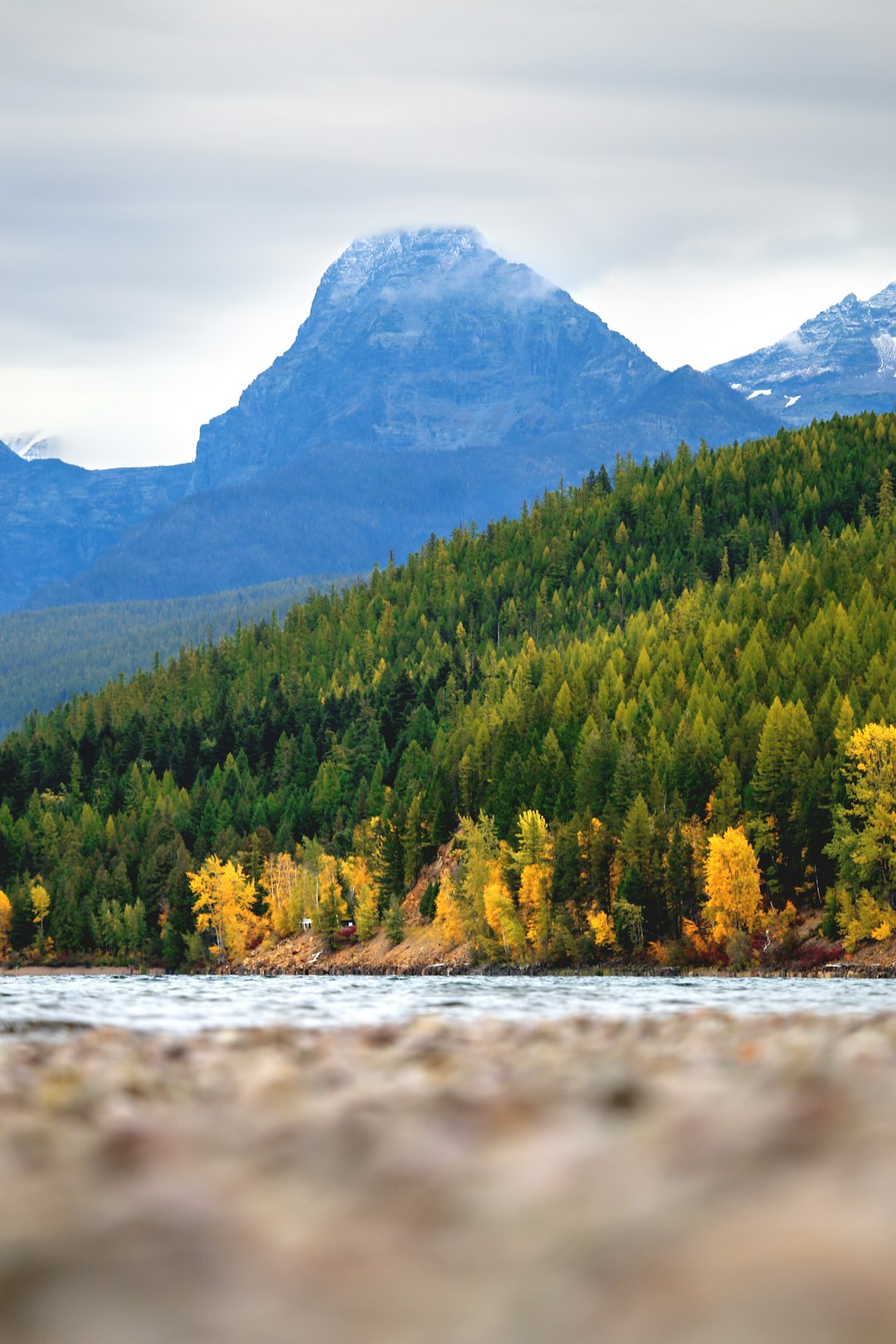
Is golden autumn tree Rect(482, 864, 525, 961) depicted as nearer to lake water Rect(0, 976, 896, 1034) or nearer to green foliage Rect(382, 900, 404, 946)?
green foliage Rect(382, 900, 404, 946)

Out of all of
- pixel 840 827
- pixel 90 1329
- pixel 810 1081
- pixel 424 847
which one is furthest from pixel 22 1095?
pixel 424 847

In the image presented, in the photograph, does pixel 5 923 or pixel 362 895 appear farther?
pixel 5 923

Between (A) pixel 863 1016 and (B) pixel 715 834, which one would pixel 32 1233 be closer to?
(A) pixel 863 1016

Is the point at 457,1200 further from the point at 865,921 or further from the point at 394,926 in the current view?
the point at 394,926

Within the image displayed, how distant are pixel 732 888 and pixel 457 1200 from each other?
9209 centimetres

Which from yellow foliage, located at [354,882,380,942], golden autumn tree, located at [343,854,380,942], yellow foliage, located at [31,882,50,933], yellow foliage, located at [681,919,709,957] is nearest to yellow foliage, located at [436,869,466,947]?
yellow foliage, located at [354,882,380,942]

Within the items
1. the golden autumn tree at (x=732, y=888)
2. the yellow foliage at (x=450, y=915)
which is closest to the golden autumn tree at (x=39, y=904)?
the yellow foliage at (x=450, y=915)

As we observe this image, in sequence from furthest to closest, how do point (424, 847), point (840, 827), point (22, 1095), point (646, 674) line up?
point (646, 674) → point (424, 847) → point (840, 827) → point (22, 1095)

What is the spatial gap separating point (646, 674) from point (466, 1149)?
510 feet

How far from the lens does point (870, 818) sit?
95.9 meters

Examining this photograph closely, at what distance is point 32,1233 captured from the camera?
10914mm

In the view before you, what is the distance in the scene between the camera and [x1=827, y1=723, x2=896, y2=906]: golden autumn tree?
311 ft

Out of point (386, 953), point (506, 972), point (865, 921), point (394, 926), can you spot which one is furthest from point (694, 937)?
point (394, 926)

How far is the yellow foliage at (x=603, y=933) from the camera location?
106 m
